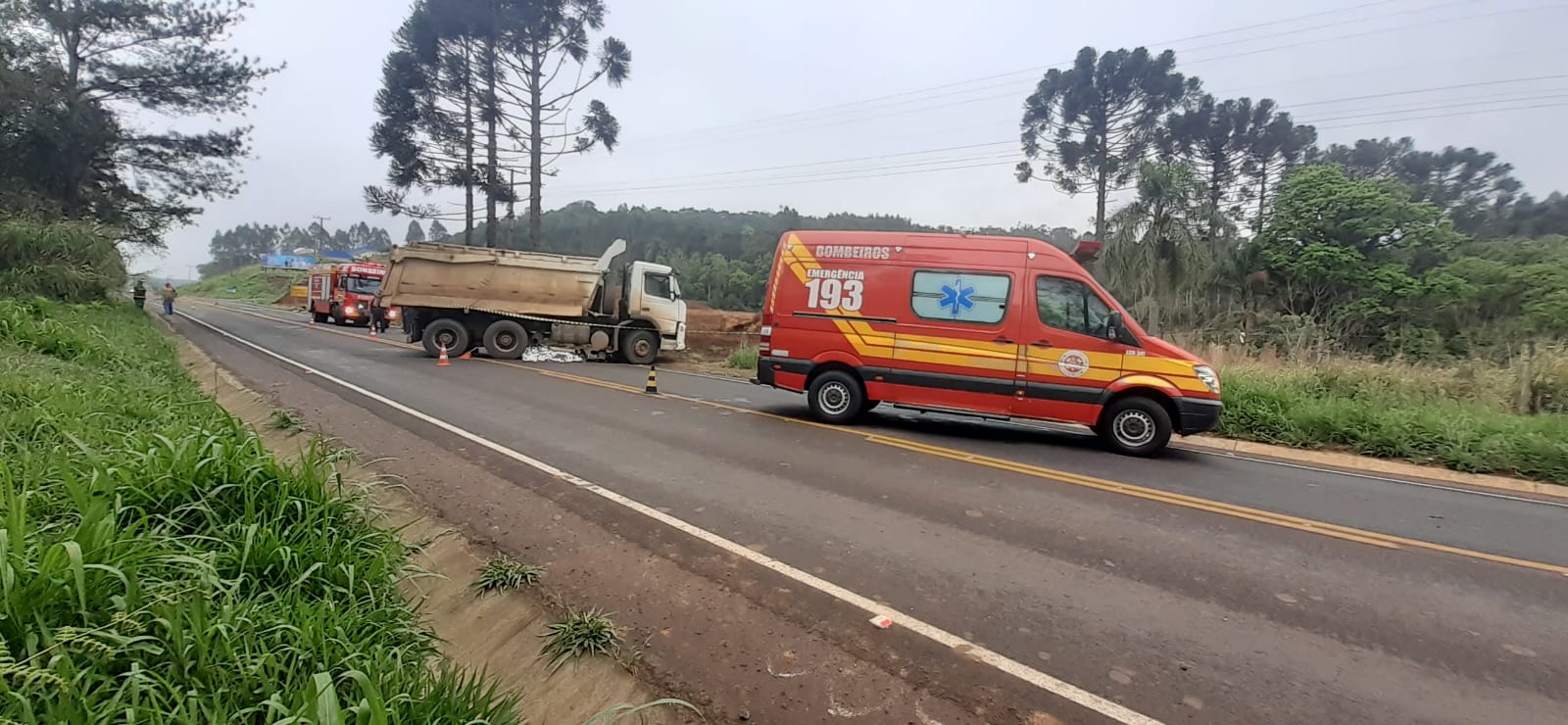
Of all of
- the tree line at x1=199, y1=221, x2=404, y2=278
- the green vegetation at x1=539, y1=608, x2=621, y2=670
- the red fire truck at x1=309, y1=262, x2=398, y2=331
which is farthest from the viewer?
the tree line at x1=199, y1=221, x2=404, y2=278

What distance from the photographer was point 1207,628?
358 centimetres

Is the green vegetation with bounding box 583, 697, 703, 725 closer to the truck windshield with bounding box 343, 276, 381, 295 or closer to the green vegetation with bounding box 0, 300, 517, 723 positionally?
the green vegetation with bounding box 0, 300, 517, 723

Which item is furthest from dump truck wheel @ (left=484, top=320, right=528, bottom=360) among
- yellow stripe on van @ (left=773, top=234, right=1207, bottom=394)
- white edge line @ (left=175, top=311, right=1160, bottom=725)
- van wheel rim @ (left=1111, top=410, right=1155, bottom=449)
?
van wheel rim @ (left=1111, top=410, right=1155, bottom=449)

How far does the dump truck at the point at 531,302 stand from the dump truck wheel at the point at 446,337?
2 centimetres

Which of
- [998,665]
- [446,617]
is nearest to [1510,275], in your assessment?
[998,665]

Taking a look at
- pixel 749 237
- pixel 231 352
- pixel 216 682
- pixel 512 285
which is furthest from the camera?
pixel 749 237

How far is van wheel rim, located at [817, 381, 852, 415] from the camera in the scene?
9.11 meters

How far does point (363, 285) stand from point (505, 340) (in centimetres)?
1610

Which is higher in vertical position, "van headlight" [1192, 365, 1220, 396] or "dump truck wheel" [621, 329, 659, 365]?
"van headlight" [1192, 365, 1220, 396]

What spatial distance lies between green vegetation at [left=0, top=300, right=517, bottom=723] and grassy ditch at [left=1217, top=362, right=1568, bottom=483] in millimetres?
10061

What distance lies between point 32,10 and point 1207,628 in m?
31.4

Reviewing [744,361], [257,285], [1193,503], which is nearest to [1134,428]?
[1193,503]

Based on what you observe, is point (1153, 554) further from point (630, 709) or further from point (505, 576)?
point (505, 576)

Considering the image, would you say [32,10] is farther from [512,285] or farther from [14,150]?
[512,285]
